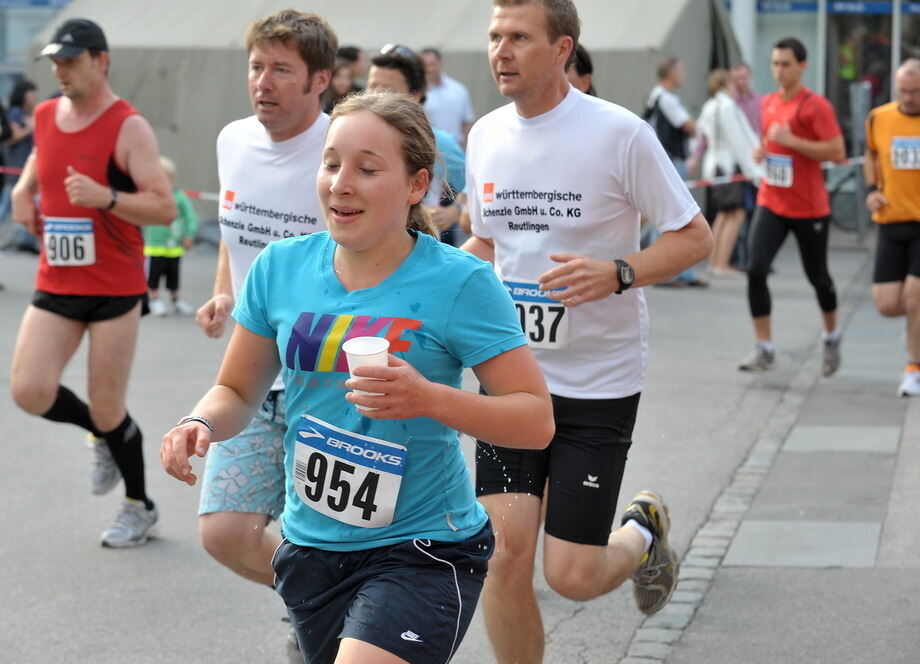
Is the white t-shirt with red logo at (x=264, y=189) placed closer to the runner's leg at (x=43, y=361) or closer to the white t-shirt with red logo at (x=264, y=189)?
the white t-shirt with red logo at (x=264, y=189)

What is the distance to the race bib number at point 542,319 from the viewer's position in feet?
15.1

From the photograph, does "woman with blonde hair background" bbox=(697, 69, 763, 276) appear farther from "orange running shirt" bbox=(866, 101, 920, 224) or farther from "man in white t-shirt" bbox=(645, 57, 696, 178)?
"orange running shirt" bbox=(866, 101, 920, 224)

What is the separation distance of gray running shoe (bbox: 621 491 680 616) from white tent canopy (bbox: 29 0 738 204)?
1300 centimetres

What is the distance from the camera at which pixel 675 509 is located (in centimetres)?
695

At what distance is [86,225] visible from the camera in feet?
21.3

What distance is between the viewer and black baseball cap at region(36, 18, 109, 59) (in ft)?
20.8

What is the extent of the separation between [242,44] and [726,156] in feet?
20.1

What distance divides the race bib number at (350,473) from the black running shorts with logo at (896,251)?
7.18m

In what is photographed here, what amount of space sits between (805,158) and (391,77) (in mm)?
4680

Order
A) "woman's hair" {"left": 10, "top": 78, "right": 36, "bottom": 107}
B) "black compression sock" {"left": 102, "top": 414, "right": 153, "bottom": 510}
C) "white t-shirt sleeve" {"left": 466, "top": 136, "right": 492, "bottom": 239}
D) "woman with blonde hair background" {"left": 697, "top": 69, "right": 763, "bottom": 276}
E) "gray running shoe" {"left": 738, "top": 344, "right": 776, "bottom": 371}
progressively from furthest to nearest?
"woman's hair" {"left": 10, "top": 78, "right": 36, "bottom": 107}
"woman with blonde hair background" {"left": 697, "top": 69, "right": 763, "bottom": 276}
"gray running shoe" {"left": 738, "top": 344, "right": 776, "bottom": 371}
"black compression sock" {"left": 102, "top": 414, "right": 153, "bottom": 510}
"white t-shirt sleeve" {"left": 466, "top": 136, "right": 492, "bottom": 239}

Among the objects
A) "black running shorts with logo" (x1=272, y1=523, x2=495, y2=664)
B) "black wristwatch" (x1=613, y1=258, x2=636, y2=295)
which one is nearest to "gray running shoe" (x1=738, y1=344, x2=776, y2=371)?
"black wristwatch" (x1=613, y1=258, x2=636, y2=295)

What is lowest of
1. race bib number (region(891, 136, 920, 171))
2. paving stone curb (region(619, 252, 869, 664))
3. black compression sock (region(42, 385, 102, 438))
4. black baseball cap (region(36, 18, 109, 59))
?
paving stone curb (region(619, 252, 869, 664))

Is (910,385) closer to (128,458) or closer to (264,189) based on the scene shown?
(128,458)

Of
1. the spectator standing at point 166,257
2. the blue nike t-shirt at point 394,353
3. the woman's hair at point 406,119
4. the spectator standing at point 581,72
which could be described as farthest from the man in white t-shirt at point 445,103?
the blue nike t-shirt at point 394,353
